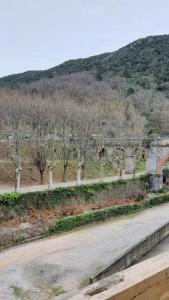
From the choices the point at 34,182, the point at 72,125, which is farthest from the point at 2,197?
the point at 72,125

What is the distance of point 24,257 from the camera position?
859 inches

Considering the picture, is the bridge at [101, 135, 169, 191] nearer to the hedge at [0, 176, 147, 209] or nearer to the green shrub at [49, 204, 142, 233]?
the hedge at [0, 176, 147, 209]

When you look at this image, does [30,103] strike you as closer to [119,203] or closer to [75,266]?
[119,203]

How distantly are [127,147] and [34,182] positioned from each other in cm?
1232

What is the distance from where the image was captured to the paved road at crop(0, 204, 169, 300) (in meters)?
17.8

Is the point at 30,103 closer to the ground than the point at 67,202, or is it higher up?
higher up

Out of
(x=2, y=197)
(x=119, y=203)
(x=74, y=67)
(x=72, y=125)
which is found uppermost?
(x=74, y=67)

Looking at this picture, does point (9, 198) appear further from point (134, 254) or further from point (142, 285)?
point (142, 285)

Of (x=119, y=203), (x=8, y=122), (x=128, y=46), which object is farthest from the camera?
(x=128, y=46)

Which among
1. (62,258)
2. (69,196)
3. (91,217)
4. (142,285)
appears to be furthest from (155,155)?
(142,285)

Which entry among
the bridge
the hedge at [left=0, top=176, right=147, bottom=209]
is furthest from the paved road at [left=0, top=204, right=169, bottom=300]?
the bridge

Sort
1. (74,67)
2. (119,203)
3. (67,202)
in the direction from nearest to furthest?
(67,202) → (119,203) → (74,67)

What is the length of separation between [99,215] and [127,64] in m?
90.3

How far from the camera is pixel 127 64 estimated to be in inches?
4567
